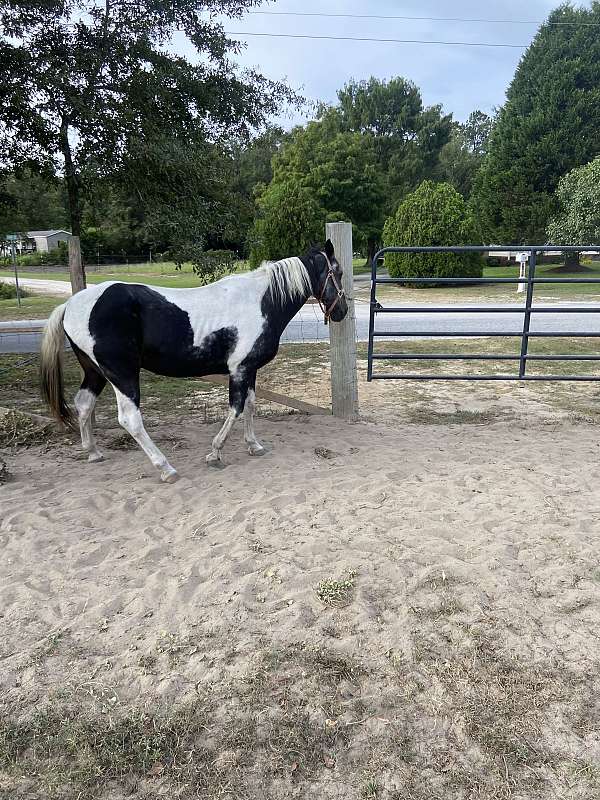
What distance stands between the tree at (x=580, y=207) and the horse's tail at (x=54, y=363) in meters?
20.6

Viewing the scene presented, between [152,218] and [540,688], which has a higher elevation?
[152,218]

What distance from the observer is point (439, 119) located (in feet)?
124

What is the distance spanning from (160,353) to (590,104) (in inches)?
1027

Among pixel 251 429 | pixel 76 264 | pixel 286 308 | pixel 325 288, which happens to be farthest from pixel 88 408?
pixel 325 288

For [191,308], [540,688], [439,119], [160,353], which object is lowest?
[540,688]

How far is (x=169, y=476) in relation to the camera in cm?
382

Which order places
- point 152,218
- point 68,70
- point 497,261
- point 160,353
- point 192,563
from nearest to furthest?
point 192,563 < point 160,353 < point 68,70 < point 152,218 < point 497,261

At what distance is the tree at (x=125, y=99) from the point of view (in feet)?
18.1

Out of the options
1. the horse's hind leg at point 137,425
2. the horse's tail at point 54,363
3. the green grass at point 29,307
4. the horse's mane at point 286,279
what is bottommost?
the green grass at point 29,307

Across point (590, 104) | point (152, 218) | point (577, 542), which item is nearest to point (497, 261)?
point (590, 104)

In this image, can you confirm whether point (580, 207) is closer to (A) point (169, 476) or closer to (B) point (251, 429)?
(B) point (251, 429)

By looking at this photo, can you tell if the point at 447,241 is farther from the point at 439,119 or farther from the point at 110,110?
the point at 439,119

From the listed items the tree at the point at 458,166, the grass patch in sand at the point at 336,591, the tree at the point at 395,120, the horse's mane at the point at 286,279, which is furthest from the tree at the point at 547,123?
the grass patch in sand at the point at 336,591

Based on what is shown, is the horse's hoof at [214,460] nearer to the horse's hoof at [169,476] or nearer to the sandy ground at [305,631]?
the sandy ground at [305,631]
